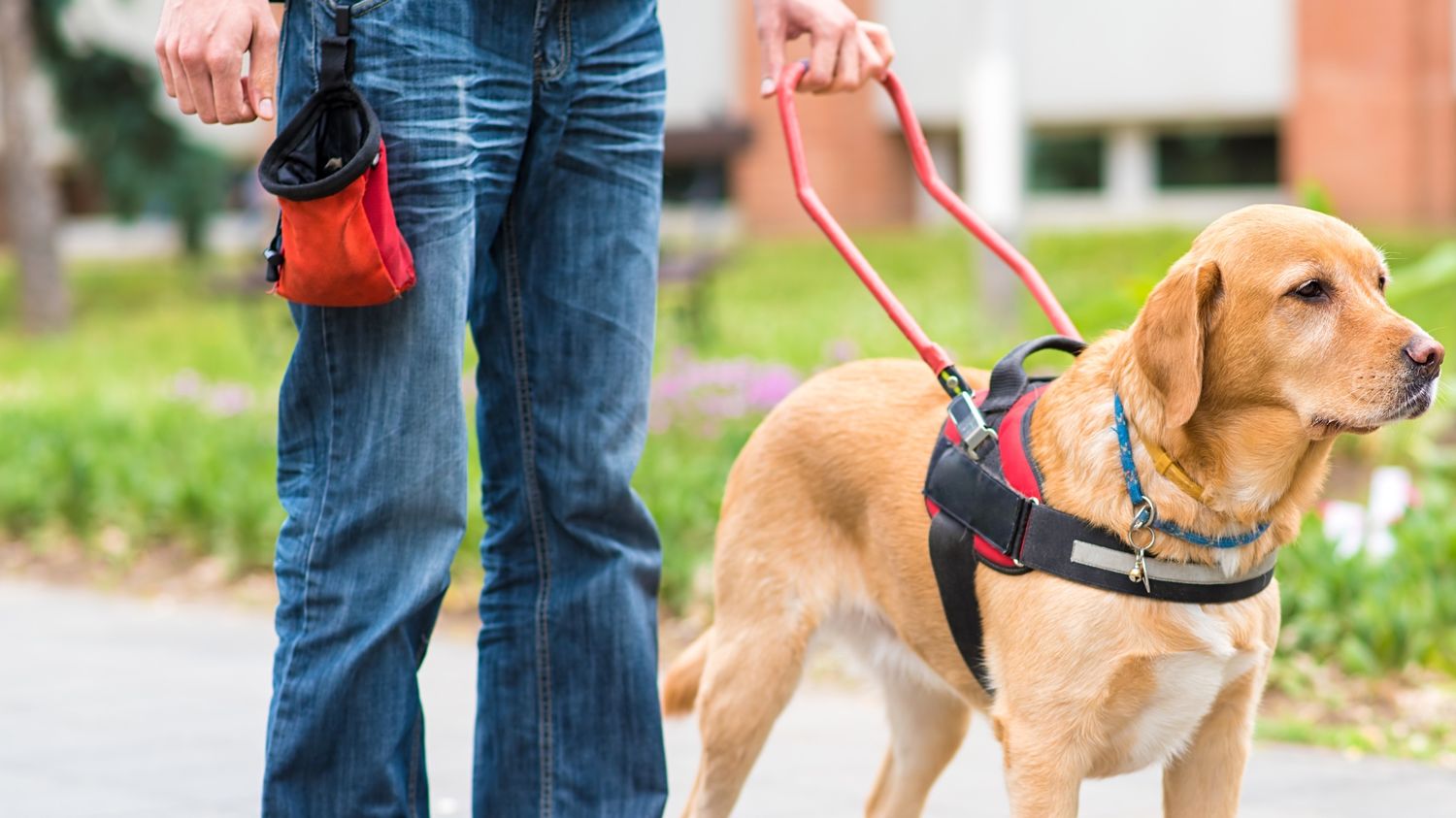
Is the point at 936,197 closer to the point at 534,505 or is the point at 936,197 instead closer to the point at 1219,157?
the point at 534,505

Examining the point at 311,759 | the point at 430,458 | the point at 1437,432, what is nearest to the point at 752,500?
the point at 430,458

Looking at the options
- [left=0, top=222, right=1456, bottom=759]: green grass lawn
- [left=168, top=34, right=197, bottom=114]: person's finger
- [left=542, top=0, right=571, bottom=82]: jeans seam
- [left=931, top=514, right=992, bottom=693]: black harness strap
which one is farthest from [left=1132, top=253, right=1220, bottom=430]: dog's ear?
[left=0, top=222, right=1456, bottom=759]: green grass lawn

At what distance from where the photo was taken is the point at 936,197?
11.3 ft

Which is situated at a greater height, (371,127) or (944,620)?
(371,127)

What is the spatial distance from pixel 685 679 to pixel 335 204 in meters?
1.53

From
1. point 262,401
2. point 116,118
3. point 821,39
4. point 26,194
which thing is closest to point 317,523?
point 821,39

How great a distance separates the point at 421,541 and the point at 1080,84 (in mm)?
18570

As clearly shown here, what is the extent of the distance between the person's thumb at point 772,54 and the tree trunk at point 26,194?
16292 millimetres

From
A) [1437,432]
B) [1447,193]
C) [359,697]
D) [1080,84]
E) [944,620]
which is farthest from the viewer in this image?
[1080,84]

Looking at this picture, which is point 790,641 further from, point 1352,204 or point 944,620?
point 1352,204

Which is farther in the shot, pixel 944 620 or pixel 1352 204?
pixel 1352 204

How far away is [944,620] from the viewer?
3.09 meters

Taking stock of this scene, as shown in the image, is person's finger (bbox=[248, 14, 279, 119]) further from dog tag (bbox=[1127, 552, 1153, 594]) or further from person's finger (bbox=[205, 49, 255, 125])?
dog tag (bbox=[1127, 552, 1153, 594])

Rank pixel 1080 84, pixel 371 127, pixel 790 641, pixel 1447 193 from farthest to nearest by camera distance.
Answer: pixel 1080 84 → pixel 1447 193 → pixel 790 641 → pixel 371 127
